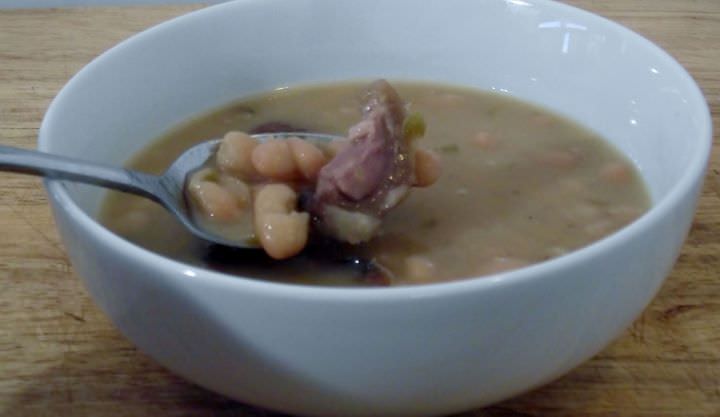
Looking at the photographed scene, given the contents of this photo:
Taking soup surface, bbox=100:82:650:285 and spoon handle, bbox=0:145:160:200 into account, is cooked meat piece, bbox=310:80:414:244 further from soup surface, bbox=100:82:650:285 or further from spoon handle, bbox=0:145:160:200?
spoon handle, bbox=0:145:160:200

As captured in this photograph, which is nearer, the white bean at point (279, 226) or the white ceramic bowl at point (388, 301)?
the white ceramic bowl at point (388, 301)

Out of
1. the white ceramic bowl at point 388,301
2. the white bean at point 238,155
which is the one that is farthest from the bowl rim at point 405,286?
the white bean at point 238,155

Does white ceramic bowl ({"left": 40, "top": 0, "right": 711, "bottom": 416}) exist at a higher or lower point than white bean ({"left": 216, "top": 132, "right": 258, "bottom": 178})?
higher

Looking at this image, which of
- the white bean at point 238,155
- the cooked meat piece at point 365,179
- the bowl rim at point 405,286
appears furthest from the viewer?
the white bean at point 238,155

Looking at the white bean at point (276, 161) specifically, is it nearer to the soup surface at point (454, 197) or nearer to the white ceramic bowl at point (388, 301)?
the soup surface at point (454, 197)

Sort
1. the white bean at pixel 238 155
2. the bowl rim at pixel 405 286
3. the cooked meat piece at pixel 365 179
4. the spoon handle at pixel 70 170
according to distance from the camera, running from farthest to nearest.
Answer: the white bean at pixel 238 155, the cooked meat piece at pixel 365 179, the spoon handle at pixel 70 170, the bowl rim at pixel 405 286

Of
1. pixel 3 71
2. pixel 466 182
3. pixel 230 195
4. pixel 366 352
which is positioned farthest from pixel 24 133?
pixel 366 352

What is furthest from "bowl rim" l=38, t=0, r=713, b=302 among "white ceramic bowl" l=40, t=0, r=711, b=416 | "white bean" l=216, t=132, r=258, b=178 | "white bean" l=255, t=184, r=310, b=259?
"white bean" l=216, t=132, r=258, b=178
